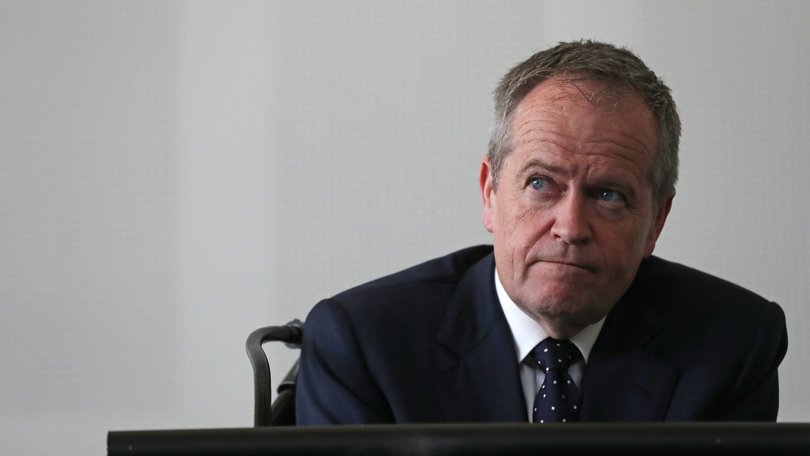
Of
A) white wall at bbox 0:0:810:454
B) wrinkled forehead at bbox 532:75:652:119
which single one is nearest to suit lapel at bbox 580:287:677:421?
wrinkled forehead at bbox 532:75:652:119

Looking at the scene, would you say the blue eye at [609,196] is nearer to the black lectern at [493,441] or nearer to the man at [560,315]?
the man at [560,315]

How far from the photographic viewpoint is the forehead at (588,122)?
130 cm

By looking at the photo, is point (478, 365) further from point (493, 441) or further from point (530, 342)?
point (493, 441)

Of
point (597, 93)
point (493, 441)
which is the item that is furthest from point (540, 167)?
point (493, 441)


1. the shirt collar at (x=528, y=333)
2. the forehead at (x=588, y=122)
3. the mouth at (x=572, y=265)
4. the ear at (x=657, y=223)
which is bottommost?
the shirt collar at (x=528, y=333)

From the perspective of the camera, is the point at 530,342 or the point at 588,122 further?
the point at 530,342

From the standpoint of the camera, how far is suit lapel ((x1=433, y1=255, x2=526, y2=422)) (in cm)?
134

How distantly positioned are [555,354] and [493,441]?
943 mm

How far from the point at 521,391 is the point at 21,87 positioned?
263 cm

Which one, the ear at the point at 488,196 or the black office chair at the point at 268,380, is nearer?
the black office chair at the point at 268,380

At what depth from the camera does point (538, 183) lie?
1314 mm

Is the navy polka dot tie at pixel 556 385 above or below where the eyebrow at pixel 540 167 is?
below

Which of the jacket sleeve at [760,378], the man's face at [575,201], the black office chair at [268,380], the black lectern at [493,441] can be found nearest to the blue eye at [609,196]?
the man's face at [575,201]

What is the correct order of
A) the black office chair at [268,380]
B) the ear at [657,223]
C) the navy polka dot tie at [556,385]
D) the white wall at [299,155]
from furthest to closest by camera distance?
the white wall at [299,155] < the ear at [657,223] < the navy polka dot tie at [556,385] < the black office chair at [268,380]
